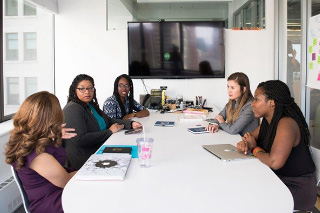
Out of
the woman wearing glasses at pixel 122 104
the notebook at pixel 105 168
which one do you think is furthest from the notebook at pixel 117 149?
the woman wearing glasses at pixel 122 104

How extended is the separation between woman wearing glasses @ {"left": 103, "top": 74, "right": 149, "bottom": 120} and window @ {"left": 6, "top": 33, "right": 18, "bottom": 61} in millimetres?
1226

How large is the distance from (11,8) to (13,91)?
3.08ft

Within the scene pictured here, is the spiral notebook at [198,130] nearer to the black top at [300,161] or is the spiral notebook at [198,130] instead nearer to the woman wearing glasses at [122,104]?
the black top at [300,161]

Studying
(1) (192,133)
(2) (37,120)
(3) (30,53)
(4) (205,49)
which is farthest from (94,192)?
(4) (205,49)

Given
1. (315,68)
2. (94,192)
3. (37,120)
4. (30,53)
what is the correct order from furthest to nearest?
1. (30,53)
2. (315,68)
3. (37,120)
4. (94,192)

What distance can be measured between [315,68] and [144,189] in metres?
2.58

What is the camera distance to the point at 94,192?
123 centimetres

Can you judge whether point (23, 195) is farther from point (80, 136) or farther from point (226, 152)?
point (226, 152)

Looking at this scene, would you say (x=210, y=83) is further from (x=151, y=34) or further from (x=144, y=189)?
(x=144, y=189)

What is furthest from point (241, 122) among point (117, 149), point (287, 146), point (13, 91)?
point (13, 91)

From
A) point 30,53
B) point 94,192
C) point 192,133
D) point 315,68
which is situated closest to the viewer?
point 94,192

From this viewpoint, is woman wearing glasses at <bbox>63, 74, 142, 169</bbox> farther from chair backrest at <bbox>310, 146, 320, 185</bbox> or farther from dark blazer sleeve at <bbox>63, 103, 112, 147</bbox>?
chair backrest at <bbox>310, 146, 320, 185</bbox>

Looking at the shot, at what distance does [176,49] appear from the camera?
4.56 meters

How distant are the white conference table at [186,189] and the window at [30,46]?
9.65ft
